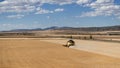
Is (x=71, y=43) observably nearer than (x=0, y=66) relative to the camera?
No

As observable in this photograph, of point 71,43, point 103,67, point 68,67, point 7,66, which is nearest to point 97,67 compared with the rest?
point 103,67

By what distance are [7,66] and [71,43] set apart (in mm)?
27515

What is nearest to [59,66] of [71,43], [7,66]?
[7,66]

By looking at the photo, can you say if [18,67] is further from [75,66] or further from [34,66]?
[75,66]

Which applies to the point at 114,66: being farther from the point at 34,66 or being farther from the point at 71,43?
the point at 71,43

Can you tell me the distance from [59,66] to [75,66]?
1.23 meters

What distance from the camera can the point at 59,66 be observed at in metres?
21.9

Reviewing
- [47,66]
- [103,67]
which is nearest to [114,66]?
[103,67]

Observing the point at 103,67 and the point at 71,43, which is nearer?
the point at 103,67

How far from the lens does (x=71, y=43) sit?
4897cm

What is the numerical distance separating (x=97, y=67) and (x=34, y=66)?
4.77 metres

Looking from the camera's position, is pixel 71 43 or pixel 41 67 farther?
pixel 71 43

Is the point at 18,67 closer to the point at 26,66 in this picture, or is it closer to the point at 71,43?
the point at 26,66

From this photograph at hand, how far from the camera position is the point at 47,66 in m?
22.0
